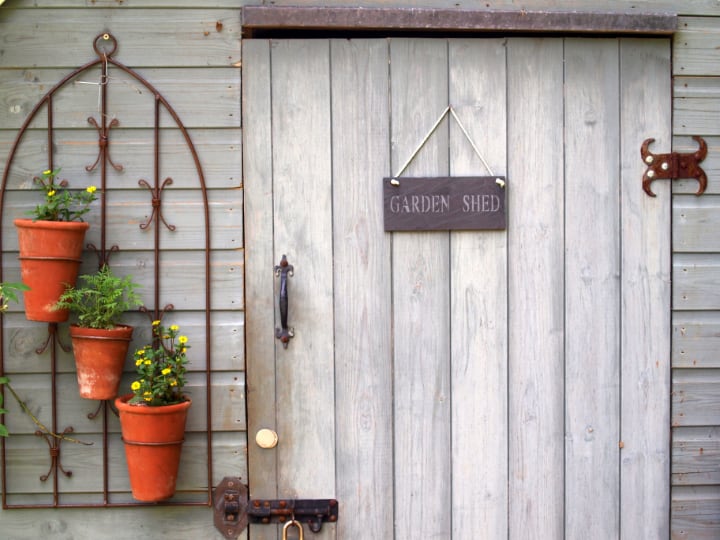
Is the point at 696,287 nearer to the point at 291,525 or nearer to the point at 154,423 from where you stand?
the point at 291,525

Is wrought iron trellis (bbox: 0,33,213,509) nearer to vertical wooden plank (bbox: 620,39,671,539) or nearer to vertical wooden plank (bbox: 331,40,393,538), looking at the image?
vertical wooden plank (bbox: 331,40,393,538)

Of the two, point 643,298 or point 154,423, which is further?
point 643,298

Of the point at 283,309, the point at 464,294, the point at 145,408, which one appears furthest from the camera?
the point at 464,294

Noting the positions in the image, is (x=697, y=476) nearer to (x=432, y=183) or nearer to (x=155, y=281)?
(x=432, y=183)

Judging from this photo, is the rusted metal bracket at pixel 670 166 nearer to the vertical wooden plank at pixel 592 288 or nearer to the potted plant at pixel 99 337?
the vertical wooden plank at pixel 592 288

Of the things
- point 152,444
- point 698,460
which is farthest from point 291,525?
point 698,460

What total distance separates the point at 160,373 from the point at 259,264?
438 mm

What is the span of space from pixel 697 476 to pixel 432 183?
123 cm

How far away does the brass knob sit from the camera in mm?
2629

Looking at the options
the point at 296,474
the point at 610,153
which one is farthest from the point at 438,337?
the point at 610,153

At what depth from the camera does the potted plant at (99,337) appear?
2447mm

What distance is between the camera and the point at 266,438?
263 centimetres

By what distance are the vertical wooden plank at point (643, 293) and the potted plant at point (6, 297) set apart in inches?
70.2

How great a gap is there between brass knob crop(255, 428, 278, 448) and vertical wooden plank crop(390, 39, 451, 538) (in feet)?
1.24
